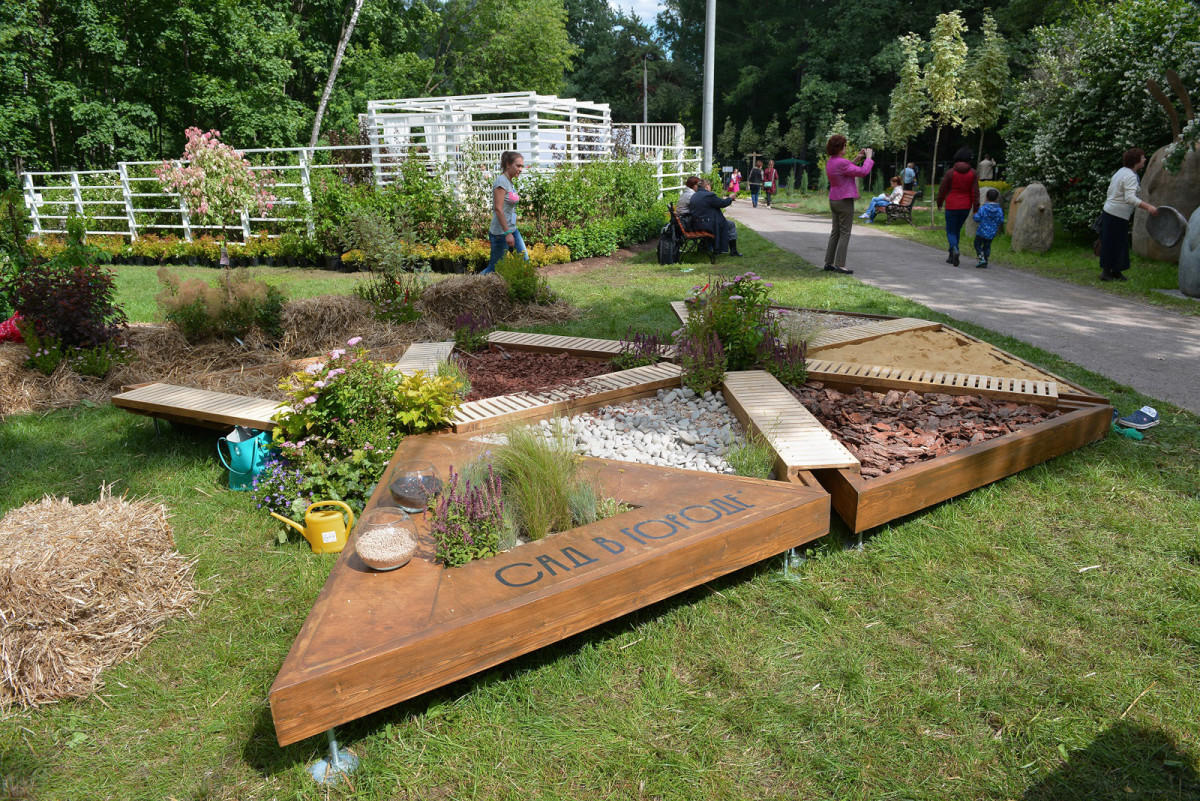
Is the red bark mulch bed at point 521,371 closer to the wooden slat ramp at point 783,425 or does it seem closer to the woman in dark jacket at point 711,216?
the wooden slat ramp at point 783,425

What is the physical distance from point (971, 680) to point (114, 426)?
5445 mm

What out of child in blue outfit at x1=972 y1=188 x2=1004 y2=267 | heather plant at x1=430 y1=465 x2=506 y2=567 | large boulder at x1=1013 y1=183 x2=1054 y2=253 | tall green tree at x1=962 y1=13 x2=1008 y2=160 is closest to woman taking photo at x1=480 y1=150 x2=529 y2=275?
heather plant at x1=430 y1=465 x2=506 y2=567

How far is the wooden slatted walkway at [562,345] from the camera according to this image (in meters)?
5.59

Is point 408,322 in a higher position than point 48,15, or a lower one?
lower

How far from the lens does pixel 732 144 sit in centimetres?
4944

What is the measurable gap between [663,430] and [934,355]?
259 cm

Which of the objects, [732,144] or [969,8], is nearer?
[969,8]

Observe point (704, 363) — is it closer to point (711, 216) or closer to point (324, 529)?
point (324, 529)

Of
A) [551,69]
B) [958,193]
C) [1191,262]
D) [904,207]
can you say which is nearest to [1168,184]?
[958,193]

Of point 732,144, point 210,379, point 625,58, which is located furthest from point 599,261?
point 625,58

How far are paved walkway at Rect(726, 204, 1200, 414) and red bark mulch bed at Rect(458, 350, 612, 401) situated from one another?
4088 mm

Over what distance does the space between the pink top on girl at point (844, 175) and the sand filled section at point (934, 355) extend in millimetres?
4368

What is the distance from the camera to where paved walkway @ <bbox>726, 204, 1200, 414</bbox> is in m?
5.58

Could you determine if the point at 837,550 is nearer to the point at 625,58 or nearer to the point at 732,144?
the point at 732,144
